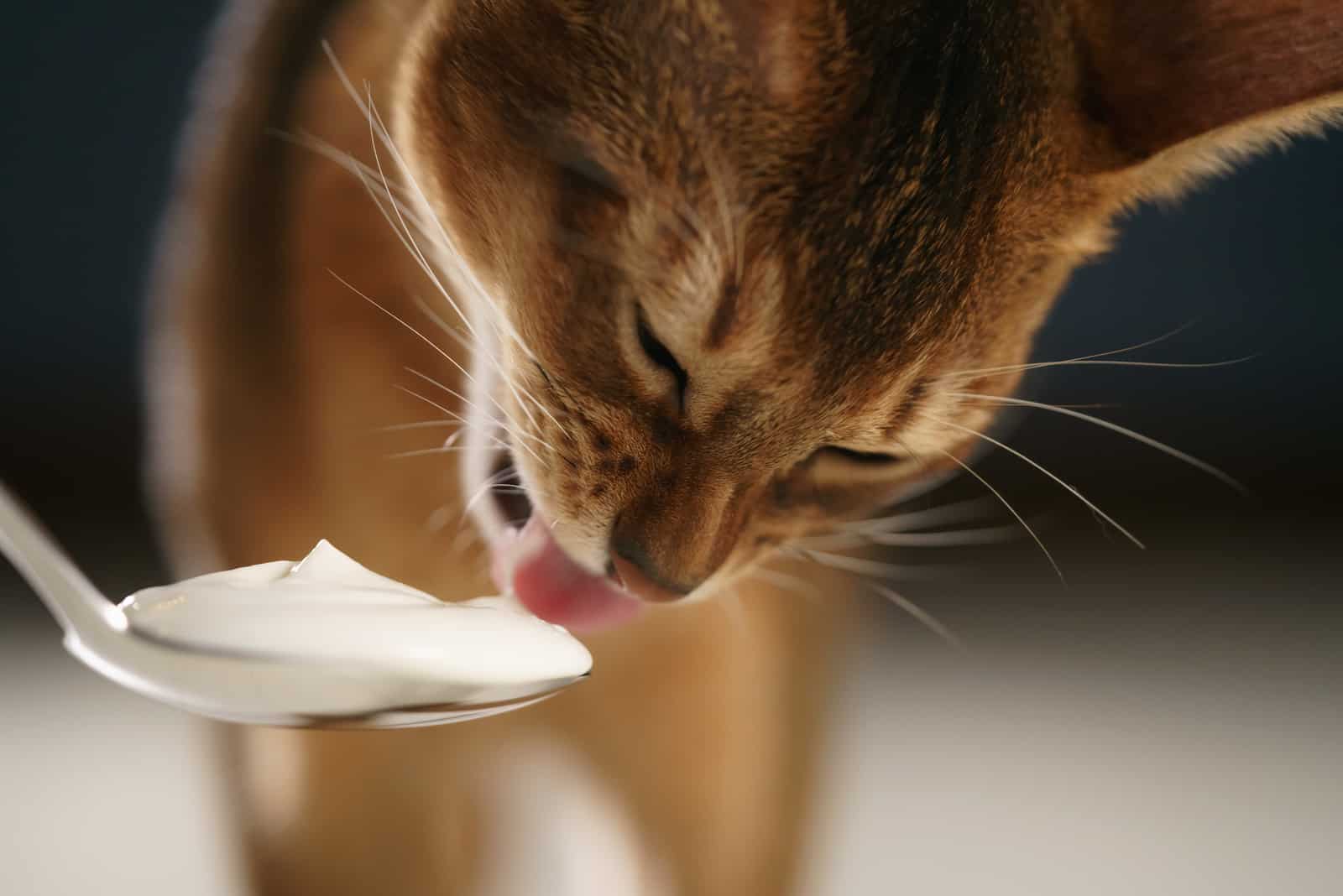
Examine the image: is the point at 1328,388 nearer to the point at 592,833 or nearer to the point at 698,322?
the point at 592,833

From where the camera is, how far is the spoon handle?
0.39 m

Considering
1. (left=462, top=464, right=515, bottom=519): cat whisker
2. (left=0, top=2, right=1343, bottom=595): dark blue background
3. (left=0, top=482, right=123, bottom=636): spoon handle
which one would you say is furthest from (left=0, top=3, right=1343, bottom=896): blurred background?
(left=0, top=482, right=123, bottom=636): spoon handle

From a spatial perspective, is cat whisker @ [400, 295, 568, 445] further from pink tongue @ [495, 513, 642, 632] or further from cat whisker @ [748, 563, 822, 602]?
cat whisker @ [748, 563, 822, 602]

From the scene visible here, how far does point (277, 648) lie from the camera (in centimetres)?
39

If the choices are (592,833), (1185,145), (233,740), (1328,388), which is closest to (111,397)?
(233,740)

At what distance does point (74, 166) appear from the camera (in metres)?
0.96

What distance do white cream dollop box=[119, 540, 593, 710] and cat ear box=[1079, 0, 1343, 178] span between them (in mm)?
383

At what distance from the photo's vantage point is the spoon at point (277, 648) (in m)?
0.39

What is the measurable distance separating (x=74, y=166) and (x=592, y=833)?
0.65 m

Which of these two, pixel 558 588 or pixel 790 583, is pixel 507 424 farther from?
pixel 790 583

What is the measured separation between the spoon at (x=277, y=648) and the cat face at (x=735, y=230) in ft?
0.58

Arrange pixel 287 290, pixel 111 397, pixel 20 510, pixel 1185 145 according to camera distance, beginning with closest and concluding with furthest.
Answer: pixel 20 510 → pixel 1185 145 → pixel 287 290 → pixel 111 397

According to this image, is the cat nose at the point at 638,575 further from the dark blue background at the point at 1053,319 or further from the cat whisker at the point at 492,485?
the dark blue background at the point at 1053,319

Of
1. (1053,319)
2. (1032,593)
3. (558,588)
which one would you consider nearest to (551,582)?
(558,588)
